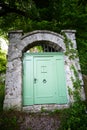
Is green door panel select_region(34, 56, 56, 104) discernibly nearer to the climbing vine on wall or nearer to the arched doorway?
the arched doorway

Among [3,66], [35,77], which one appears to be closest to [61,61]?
[35,77]

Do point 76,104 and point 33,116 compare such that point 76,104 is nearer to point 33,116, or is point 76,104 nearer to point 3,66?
point 33,116

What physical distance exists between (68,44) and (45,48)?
1.28 metres

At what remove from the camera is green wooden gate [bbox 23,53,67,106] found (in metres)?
6.66

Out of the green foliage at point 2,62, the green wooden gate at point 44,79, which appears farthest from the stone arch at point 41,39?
the green foliage at point 2,62

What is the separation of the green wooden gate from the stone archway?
236 mm

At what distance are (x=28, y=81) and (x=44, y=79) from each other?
24.2 inches

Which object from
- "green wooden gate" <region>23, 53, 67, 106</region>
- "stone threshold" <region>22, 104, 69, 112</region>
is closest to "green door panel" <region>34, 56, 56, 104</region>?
"green wooden gate" <region>23, 53, 67, 106</region>

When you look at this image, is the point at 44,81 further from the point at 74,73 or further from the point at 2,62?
the point at 2,62

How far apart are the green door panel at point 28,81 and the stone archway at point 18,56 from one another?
0.21 m

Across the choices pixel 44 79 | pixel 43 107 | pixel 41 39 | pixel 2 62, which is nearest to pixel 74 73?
pixel 44 79

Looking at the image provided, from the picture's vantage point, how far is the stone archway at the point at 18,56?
6418 mm

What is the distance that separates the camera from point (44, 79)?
6.86 meters

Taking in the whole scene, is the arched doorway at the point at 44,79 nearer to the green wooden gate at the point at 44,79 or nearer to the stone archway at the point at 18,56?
the green wooden gate at the point at 44,79
